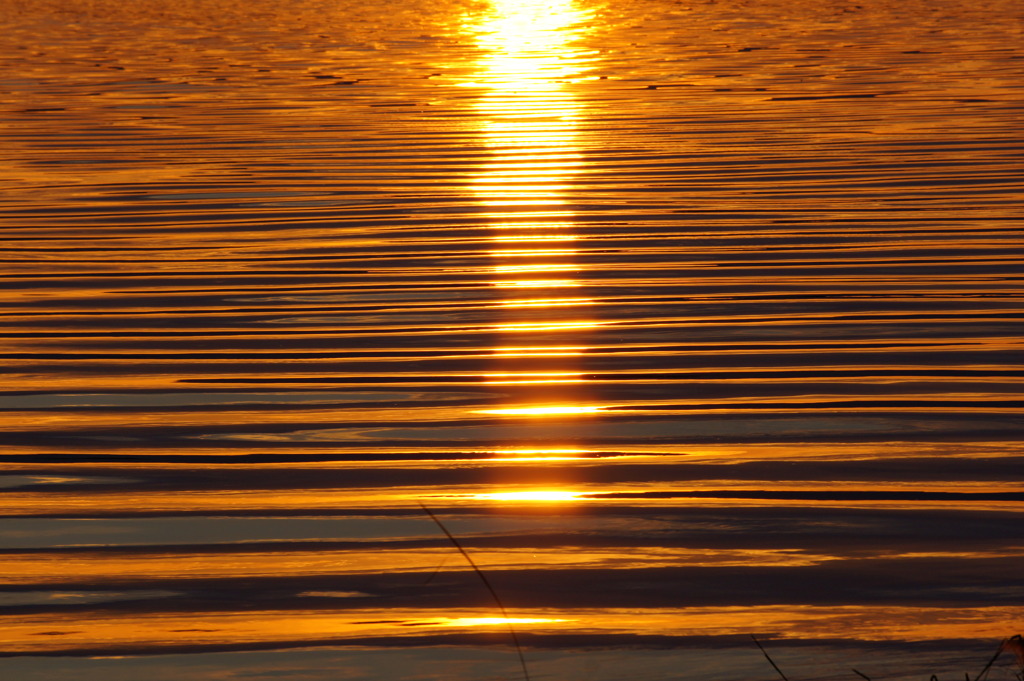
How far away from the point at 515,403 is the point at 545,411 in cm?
16

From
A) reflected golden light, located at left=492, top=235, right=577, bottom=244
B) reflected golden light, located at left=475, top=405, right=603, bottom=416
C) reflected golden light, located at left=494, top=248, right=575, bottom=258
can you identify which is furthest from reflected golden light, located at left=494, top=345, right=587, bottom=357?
reflected golden light, located at left=492, top=235, right=577, bottom=244

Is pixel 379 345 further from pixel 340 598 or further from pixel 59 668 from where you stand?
pixel 59 668

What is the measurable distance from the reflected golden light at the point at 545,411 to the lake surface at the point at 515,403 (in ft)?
0.07

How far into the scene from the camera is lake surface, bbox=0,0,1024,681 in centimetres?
431

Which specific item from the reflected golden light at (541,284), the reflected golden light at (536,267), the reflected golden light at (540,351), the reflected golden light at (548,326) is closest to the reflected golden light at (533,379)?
the reflected golden light at (540,351)

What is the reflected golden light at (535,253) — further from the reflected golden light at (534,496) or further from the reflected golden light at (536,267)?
the reflected golden light at (534,496)

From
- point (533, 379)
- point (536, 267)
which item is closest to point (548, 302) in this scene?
point (536, 267)

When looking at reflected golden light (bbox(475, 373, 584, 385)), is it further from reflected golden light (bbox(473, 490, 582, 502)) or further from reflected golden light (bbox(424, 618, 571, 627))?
reflected golden light (bbox(424, 618, 571, 627))

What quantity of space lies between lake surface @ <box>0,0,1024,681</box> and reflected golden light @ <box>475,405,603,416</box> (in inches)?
0.9

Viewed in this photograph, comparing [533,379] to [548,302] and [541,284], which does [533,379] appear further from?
[541,284]

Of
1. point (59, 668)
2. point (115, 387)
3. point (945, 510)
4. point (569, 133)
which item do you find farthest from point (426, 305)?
point (569, 133)

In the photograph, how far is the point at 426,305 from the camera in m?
8.12

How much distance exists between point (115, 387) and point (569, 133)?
A: 9006mm

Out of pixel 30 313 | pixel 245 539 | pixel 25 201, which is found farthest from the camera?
pixel 25 201
